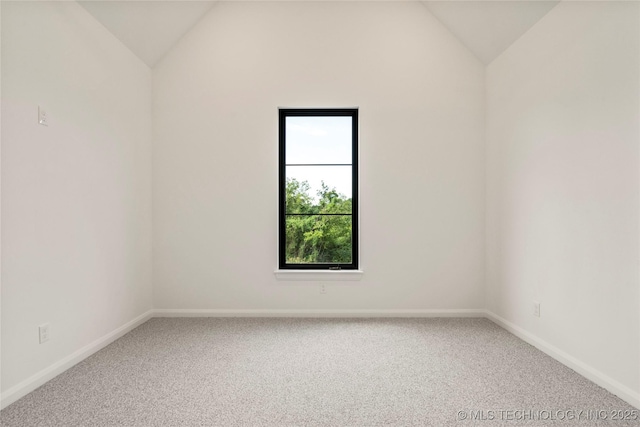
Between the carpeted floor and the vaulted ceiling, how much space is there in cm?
255

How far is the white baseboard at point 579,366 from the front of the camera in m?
1.97

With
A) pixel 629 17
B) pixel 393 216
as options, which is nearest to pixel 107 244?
pixel 393 216

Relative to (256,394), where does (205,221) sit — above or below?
above

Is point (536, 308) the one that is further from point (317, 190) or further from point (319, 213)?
point (317, 190)

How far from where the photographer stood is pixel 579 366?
2.32 meters

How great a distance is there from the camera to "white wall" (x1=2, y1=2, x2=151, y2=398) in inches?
79.4

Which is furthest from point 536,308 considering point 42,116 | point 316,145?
point 42,116

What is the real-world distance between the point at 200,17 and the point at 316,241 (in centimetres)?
249

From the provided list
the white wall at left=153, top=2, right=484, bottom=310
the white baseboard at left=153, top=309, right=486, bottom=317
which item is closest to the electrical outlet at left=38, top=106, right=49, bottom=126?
the white wall at left=153, top=2, right=484, bottom=310

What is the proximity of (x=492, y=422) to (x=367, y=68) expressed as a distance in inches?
121

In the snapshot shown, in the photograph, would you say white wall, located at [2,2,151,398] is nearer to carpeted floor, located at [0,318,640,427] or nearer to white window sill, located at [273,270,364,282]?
carpeted floor, located at [0,318,640,427]

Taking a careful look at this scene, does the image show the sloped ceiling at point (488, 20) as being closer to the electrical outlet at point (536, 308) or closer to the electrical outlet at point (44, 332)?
the electrical outlet at point (536, 308)

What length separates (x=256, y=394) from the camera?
2.04m

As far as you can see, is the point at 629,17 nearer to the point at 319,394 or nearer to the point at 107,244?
the point at 319,394
